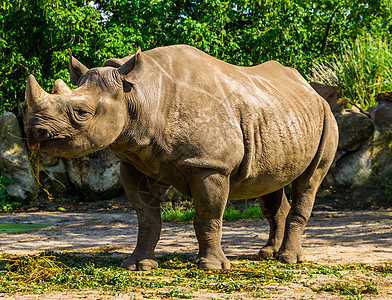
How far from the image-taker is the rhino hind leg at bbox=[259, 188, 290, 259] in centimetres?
577

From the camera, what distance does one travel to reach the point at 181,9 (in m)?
14.2

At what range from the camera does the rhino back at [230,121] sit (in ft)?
14.6

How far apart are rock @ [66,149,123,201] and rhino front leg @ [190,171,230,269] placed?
25.4 ft

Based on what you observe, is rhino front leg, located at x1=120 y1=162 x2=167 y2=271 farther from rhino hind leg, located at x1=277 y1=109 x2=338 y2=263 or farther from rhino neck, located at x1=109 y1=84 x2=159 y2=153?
rhino hind leg, located at x1=277 y1=109 x2=338 y2=263

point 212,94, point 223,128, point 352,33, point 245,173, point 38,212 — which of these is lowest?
point 38,212

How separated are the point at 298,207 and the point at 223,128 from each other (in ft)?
4.89

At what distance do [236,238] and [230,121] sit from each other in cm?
309

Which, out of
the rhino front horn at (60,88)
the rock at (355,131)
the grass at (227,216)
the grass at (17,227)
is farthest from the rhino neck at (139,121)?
the rock at (355,131)

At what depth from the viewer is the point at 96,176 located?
12.3 m

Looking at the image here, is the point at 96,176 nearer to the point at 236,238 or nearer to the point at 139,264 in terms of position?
the point at 236,238

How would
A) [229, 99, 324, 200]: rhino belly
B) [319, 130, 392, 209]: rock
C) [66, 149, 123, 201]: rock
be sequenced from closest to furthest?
[229, 99, 324, 200]: rhino belly < [319, 130, 392, 209]: rock < [66, 149, 123, 201]: rock

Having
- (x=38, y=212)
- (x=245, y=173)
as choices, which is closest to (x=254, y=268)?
(x=245, y=173)

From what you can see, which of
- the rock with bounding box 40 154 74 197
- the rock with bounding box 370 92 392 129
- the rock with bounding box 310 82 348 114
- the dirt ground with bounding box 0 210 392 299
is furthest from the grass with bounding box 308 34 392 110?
the rock with bounding box 40 154 74 197

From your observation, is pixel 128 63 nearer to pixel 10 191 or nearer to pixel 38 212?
pixel 38 212
